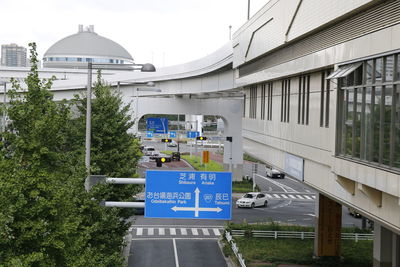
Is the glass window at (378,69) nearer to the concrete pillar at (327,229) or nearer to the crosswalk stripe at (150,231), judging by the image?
the concrete pillar at (327,229)

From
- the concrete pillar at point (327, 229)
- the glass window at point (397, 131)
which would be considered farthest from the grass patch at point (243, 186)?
the glass window at point (397, 131)

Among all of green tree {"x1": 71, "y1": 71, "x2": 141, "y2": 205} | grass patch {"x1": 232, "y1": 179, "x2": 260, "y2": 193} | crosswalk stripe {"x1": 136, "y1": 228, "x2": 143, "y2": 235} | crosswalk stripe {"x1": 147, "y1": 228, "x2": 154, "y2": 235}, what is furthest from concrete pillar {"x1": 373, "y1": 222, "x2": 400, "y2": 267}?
grass patch {"x1": 232, "y1": 179, "x2": 260, "y2": 193}

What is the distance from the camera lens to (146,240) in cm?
3519

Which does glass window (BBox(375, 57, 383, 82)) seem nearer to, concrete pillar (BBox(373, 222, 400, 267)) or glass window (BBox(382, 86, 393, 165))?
glass window (BBox(382, 86, 393, 165))

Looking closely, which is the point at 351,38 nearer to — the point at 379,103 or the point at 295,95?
the point at 379,103

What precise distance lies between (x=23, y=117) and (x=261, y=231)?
22.3m

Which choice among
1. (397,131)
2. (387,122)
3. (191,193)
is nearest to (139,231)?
(191,193)

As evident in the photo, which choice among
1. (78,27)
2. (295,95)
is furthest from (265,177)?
(78,27)

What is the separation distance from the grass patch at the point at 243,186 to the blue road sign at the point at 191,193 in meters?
36.1

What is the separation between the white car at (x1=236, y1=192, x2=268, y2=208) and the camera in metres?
47.1

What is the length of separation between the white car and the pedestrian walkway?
8.03 metres

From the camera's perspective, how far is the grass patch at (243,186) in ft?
181

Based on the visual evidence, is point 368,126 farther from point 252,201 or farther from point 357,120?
point 252,201

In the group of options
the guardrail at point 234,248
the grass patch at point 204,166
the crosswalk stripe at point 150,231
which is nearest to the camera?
the guardrail at point 234,248
